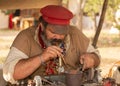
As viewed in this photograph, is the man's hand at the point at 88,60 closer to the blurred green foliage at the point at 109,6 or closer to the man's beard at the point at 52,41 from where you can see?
the man's beard at the point at 52,41

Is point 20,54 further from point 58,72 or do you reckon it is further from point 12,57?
point 58,72

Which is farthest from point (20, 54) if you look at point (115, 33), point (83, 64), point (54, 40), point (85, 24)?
point (85, 24)

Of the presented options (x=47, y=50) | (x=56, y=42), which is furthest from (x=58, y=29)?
(x=47, y=50)

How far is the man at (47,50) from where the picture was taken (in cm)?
385

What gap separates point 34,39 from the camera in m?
4.22

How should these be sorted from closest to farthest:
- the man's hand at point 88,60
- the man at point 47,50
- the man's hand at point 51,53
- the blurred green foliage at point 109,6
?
1. the man's hand at point 51,53
2. the man at point 47,50
3. the man's hand at point 88,60
4. the blurred green foliage at point 109,6

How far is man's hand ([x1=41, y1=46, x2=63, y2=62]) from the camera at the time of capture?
3.70 metres

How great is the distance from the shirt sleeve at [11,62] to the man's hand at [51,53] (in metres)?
0.34

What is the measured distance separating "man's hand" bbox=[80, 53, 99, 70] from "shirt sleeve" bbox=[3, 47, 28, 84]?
0.59 m

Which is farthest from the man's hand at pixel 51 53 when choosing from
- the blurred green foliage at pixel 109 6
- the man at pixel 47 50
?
the blurred green foliage at pixel 109 6

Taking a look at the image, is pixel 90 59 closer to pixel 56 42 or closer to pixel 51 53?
pixel 56 42

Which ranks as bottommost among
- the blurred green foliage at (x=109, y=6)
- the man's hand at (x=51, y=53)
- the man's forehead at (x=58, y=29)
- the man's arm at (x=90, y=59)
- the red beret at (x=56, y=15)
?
the blurred green foliage at (x=109, y=6)

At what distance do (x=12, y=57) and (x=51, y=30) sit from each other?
477mm

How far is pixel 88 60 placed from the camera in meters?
4.15
